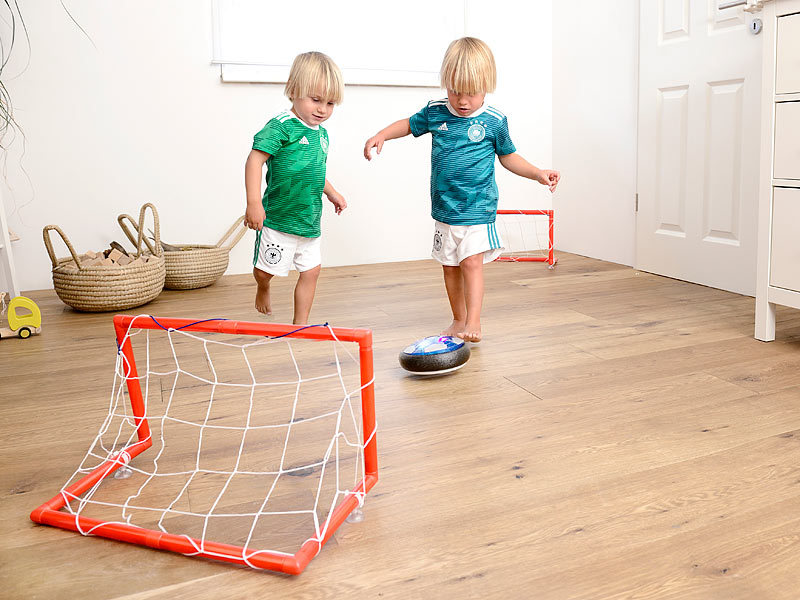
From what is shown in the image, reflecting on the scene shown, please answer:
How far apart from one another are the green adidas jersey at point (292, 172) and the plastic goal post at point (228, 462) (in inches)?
17.8

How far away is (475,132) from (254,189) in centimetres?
58

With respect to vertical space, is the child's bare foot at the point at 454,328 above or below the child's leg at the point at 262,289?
below

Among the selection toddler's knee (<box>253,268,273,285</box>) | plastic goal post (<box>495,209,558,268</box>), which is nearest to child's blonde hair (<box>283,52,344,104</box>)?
toddler's knee (<box>253,268,273,285</box>)

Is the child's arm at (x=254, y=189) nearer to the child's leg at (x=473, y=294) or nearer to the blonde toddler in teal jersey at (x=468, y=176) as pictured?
the blonde toddler in teal jersey at (x=468, y=176)

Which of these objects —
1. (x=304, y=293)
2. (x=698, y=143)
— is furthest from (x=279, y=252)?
(x=698, y=143)

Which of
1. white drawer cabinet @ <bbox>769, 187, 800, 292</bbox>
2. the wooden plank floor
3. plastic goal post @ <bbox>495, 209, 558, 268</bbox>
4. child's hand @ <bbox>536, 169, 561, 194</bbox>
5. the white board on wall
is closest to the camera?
the wooden plank floor

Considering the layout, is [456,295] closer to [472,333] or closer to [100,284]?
[472,333]

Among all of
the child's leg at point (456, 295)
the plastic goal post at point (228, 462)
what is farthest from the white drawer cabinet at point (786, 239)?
the plastic goal post at point (228, 462)

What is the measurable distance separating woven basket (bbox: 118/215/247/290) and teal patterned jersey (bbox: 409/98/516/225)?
1.12m

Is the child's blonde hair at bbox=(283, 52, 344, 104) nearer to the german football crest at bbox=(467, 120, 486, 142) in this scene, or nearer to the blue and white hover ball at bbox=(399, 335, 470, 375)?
the german football crest at bbox=(467, 120, 486, 142)

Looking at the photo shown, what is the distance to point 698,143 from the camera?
2.50m

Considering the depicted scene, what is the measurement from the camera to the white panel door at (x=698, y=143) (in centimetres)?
233

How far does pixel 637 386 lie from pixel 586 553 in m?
0.69

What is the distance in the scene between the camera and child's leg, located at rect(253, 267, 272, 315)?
6.57 feet
